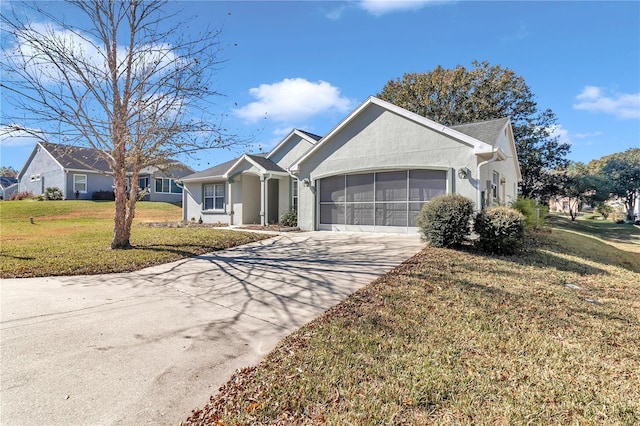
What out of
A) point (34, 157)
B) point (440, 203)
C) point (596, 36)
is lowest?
point (440, 203)

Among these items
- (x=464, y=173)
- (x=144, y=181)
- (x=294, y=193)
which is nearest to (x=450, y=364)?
(x=464, y=173)

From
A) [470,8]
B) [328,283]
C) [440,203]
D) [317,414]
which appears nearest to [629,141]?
[470,8]

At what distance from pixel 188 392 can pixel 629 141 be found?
168 ft

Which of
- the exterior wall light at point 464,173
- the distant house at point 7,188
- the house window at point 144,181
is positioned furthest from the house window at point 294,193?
the distant house at point 7,188

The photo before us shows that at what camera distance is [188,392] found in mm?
2684

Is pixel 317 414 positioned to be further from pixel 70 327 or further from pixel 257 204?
pixel 257 204

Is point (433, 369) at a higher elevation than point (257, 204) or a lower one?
lower

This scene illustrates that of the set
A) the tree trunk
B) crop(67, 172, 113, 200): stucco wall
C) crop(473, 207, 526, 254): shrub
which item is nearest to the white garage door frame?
crop(473, 207, 526, 254): shrub

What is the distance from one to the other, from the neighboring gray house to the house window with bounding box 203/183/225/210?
3104mm

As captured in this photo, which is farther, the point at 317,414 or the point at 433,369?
the point at 433,369

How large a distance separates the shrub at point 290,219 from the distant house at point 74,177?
1368cm

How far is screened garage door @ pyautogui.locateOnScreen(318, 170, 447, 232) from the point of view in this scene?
1136 cm

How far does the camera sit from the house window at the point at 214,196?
62.2ft

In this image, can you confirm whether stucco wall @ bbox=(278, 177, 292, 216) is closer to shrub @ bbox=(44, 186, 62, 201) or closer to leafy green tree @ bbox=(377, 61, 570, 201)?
leafy green tree @ bbox=(377, 61, 570, 201)
